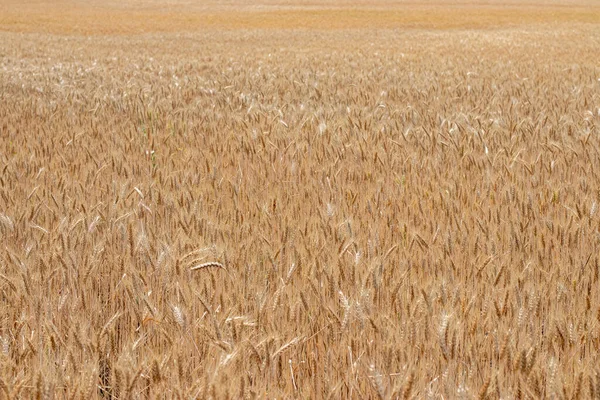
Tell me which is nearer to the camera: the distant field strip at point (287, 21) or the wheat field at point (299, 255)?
the wheat field at point (299, 255)

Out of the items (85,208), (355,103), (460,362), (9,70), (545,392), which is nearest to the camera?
(545,392)

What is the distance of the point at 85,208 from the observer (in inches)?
118

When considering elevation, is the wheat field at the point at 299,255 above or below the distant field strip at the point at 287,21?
above

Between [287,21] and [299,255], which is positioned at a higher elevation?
[299,255]

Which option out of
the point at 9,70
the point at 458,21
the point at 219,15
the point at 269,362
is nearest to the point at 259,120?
the point at 269,362

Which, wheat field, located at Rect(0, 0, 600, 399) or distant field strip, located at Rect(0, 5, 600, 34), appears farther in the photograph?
distant field strip, located at Rect(0, 5, 600, 34)

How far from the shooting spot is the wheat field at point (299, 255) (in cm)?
164

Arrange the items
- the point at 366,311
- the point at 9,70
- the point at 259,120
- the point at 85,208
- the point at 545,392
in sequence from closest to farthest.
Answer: the point at 545,392
the point at 366,311
the point at 85,208
the point at 259,120
the point at 9,70

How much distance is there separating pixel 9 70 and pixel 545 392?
10693 millimetres

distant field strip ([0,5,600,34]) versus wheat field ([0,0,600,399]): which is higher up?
wheat field ([0,0,600,399])

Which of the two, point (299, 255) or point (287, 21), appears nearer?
point (299, 255)

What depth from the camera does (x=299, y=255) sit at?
7.77ft

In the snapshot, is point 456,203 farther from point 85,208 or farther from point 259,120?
point 259,120

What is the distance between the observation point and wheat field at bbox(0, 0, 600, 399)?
1638 millimetres
